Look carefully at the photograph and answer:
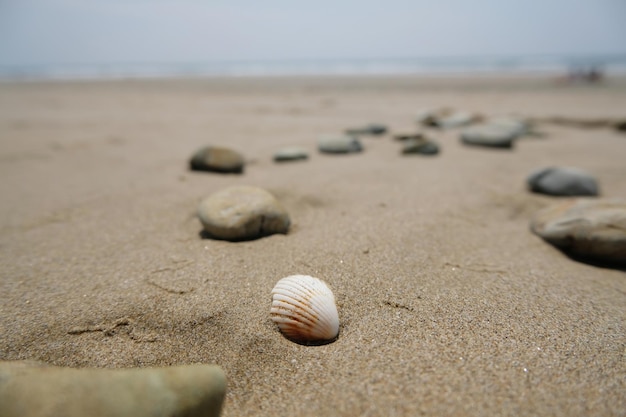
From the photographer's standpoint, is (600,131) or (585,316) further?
(600,131)

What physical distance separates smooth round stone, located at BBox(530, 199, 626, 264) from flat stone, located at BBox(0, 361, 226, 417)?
1.84m

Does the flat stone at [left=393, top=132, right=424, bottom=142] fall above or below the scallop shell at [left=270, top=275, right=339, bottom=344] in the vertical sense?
above

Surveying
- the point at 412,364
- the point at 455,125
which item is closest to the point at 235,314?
the point at 412,364

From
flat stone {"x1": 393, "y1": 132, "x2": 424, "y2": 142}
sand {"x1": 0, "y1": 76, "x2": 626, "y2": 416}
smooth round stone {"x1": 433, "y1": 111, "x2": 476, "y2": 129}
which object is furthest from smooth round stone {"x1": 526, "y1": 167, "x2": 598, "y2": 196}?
smooth round stone {"x1": 433, "y1": 111, "x2": 476, "y2": 129}

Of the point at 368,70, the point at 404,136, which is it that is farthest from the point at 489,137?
the point at 368,70

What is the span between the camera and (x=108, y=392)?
0.94m

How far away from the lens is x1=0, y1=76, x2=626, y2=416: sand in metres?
1.16

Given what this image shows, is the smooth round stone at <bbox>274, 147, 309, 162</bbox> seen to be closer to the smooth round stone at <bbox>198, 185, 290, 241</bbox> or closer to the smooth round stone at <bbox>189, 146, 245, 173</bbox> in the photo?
the smooth round stone at <bbox>189, 146, 245, 173</bbox>

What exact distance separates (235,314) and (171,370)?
0.44 metres

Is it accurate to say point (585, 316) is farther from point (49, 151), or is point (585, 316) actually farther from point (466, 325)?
point (49, 151)

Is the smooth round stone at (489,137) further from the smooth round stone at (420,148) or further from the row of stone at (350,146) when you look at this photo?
the smooth round stone at (420,148)

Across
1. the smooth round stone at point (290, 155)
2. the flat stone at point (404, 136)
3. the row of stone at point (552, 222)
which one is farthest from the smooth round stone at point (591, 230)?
the flat stone at point (404, 136)

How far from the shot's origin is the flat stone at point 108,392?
0.90 meters

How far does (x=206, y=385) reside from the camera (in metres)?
1.01
